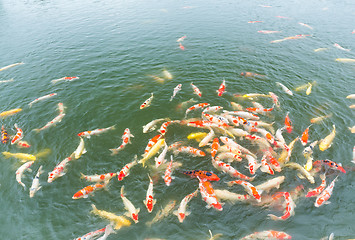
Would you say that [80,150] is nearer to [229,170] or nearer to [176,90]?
[176,90]

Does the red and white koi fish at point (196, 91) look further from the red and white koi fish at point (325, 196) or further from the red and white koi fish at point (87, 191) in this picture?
the red and white koi fish at point (325, 196)

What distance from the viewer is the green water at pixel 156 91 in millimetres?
8773

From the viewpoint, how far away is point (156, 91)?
16.8 meters

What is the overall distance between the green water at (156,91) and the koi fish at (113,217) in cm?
28

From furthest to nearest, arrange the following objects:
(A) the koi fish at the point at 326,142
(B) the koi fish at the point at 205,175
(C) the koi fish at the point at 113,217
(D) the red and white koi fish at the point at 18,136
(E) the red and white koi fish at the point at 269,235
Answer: (D) the red and white koi fish at the point at 18,136 → (A) the koi fish at the point at 326,142 → (B) the koi fish at the point at 205,175 → (C) the koi fish at the point at 113,217 → (E) the red and white koi fish at the point at 269,235

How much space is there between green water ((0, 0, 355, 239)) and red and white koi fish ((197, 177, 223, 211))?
402 millimetres

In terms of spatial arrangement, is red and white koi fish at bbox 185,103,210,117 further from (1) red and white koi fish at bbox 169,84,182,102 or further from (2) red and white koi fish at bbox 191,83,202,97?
(1) red and white koi fish at bbox 169,84,182,102

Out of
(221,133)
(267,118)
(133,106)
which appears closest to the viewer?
(221,133)

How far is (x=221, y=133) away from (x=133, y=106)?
7.15 meters

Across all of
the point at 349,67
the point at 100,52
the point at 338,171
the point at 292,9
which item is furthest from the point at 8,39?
the point at 292,9

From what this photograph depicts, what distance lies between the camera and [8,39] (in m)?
27.7

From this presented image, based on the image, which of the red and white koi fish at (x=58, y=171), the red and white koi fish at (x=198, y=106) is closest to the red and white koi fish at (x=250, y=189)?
the red and white koi fish at (x=198, y=106)

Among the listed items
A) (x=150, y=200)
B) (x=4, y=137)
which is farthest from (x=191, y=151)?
(x=4, y=137)

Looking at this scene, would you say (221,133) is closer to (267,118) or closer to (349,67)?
(267,118)
